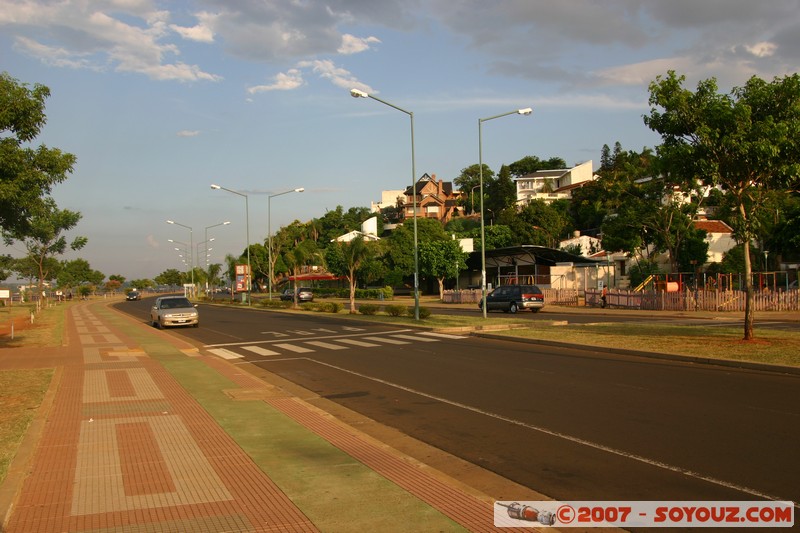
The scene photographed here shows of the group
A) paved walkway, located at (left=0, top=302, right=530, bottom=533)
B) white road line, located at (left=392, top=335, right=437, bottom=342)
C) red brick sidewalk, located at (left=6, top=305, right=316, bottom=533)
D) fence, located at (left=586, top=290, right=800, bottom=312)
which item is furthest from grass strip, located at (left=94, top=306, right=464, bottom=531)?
fence, located at (left=586, top=290, right=800, bottom=312)

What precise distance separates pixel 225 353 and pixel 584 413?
12.1 m

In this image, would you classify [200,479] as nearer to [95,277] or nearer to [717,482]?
[717,482]

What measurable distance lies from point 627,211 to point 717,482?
1579 inches

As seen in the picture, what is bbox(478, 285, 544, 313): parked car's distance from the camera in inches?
1475

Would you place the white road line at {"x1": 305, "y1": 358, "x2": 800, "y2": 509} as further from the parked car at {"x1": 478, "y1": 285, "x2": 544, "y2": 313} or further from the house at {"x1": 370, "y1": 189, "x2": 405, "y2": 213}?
the house at {"x1": 370, "y1": 189, "x2": 405, "y2": 213}

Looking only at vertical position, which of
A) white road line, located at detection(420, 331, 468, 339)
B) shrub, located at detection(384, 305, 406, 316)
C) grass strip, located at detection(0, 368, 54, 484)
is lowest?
white road line, located at detection(420, 331, 468, 339)

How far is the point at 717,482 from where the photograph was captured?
239 inches

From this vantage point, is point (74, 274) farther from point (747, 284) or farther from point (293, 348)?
point (747, 284)

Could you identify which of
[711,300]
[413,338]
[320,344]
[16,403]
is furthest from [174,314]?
[711,300]

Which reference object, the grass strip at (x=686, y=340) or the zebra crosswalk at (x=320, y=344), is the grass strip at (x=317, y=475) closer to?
the zebra crosswalk at (x=320, y=344)

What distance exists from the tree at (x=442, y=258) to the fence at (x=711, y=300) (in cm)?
2588

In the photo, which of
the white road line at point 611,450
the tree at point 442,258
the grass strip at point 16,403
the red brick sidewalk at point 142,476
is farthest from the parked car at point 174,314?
the tree at point 442,258

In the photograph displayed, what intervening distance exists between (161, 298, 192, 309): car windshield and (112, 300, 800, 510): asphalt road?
522 inches

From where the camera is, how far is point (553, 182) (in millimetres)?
107000
